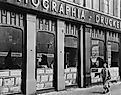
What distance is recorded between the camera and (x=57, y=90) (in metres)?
16.7

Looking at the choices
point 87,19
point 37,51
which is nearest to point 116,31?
point 87,19

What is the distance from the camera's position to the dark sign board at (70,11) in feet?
48.1

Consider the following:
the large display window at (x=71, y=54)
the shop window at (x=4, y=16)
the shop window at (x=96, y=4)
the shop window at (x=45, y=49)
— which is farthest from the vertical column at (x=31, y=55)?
the shop window at (x=96, y=4)

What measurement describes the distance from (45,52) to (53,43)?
916mm

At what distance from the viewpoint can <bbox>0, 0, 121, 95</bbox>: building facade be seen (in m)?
13.8

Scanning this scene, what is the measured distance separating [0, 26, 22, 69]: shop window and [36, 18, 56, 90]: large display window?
4.85 ft

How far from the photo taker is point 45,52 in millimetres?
16156

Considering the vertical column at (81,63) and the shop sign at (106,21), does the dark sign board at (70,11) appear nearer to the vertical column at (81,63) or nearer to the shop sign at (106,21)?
the shop sign at (106,21)

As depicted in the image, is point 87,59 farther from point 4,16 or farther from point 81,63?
point 4,16

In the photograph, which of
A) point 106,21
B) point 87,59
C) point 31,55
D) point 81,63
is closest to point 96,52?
point 87,59

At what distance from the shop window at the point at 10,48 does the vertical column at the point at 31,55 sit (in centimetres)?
50

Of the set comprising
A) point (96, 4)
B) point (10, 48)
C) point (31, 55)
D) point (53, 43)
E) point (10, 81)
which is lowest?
point (10, 81)

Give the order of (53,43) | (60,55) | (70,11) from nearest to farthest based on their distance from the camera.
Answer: (53,43) → (60,55) → (70,11)

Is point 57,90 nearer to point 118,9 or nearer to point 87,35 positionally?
point 87,35
